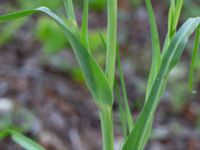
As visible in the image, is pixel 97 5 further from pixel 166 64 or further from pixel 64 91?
pixel 166 64

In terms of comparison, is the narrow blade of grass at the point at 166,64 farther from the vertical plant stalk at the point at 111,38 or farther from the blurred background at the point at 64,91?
the blurred background at the point at 64,91

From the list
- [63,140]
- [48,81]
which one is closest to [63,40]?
[48,81]

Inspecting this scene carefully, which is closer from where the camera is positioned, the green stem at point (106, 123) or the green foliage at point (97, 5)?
the green stem at point (106, 123)

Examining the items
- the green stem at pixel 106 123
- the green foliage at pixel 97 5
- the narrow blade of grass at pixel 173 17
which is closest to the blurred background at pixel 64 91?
the green foliage at pixel 97 5

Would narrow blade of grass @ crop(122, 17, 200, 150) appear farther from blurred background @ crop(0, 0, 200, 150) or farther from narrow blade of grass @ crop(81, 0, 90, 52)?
blurred background @ crop(0, 0, 200, 150)

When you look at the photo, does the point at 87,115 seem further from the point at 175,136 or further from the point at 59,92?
the point at 175,136

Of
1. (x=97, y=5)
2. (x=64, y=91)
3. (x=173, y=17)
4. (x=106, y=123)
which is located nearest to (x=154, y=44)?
(x=173, y=17)

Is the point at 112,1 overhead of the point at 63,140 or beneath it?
overhead
